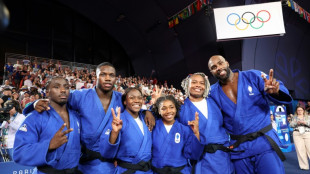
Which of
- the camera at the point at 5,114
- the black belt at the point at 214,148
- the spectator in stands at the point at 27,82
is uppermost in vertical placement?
the spectator in stands at the point at 27,82

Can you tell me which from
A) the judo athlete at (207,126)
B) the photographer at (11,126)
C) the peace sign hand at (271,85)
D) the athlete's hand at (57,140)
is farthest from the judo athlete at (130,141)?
the photographer at (11,126)

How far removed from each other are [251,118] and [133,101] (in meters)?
1.24

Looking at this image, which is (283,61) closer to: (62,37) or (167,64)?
(167,64)

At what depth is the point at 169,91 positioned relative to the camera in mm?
11852

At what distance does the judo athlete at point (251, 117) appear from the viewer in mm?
2189

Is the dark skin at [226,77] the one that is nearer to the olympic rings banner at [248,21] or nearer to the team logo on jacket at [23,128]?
the team logo on jacket at [23,128]

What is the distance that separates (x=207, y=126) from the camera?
7.77 ft

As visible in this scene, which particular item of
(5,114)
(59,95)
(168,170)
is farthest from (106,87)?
(5,114)

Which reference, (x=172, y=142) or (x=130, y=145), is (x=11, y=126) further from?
(x=172, y=142)

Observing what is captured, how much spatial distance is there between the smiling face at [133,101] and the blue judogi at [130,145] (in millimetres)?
85

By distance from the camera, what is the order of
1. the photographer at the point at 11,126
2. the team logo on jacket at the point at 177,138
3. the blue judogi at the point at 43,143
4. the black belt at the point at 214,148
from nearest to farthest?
the blue judogi at the point at 43,143, the black belt at the point at 214,148, the team logo on jacket at the point at 177,138, the photographer at the point at 11,126

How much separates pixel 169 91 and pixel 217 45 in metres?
3.92

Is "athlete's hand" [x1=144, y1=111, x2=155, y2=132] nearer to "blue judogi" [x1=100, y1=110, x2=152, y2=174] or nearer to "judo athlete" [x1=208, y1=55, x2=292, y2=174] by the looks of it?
"blue judogi" [x1=100, y1=110, x2=152, y2=174]

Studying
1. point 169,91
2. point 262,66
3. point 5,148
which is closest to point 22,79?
point 5,148
